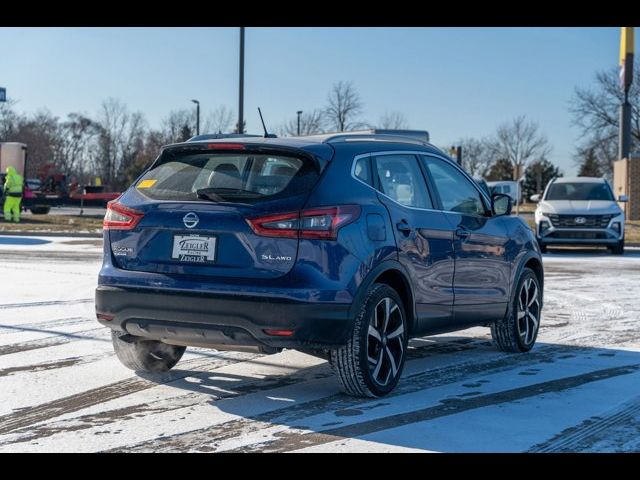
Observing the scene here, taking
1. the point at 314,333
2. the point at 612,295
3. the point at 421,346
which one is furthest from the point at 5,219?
the point at 314,333

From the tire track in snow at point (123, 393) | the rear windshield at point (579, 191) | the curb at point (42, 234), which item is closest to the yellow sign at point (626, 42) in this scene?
the rear windshield at point (579, 191)

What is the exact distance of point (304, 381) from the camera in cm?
677

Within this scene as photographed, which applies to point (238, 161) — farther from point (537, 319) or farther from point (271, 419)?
point (537, 319)

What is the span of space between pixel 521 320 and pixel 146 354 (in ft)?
10.7

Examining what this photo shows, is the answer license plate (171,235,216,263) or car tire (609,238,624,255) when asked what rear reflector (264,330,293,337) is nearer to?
license plate (171,235,216,263)

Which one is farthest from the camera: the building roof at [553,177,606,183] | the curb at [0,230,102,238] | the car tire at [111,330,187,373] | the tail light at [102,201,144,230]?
the curb at [0,230,102,238]

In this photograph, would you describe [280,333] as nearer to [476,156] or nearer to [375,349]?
[375,349]

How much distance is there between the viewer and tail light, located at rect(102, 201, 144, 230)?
6129 mm

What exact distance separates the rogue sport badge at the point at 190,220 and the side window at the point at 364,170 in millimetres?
1086

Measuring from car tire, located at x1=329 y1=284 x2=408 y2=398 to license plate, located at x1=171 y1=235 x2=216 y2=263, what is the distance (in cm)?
98

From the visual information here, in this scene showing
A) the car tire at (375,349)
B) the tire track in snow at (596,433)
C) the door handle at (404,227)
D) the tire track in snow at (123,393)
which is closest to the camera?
the tire track in snow at (596,433)

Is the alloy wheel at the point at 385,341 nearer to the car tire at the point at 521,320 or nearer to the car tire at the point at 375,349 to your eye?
the car tire at the point at 375,349

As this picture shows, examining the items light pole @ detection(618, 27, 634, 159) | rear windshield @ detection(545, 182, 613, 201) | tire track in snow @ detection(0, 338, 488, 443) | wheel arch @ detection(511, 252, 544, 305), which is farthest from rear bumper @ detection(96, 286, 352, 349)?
light pole @ detection(618, 27, 634, 159)

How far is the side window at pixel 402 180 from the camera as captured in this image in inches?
257
